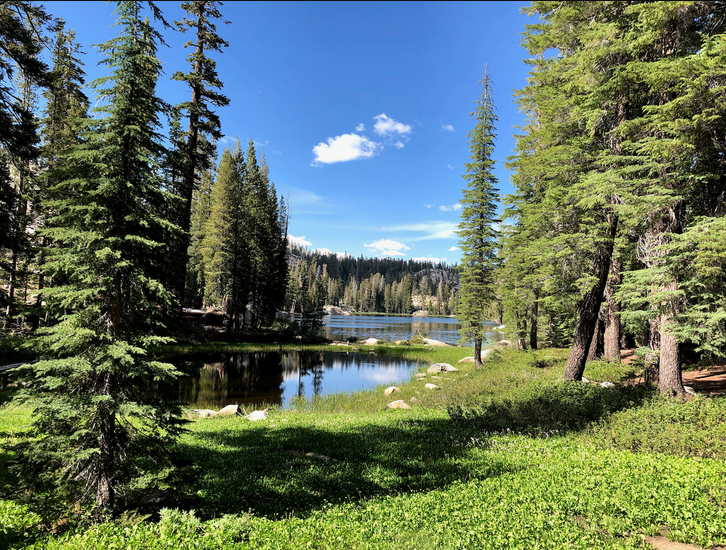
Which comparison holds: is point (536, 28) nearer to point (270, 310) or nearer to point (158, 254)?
point (158, 254)

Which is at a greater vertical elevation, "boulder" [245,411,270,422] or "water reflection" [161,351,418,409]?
"boulder" [245,411,270,422]

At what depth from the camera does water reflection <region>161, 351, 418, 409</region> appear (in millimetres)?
16953

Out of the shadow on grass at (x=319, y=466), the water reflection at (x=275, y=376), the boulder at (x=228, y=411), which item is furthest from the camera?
the water reflection at (x=275, y=376)

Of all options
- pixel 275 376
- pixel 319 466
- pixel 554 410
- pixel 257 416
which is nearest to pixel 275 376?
pixel 275 376

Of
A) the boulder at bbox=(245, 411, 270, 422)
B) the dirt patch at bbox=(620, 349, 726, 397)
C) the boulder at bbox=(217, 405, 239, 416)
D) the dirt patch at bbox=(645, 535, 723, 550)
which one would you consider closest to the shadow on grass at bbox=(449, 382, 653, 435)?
the dirt patch at bbox=(620, 349, 726, 397)

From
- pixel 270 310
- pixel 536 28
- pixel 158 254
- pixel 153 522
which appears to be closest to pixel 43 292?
pixel 158 254

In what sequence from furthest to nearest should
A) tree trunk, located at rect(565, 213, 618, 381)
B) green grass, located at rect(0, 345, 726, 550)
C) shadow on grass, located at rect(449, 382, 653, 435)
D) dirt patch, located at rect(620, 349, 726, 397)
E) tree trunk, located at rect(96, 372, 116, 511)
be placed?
tree trunk, located at rect(565, 213, 618, 381), dirt patch, located at rect(620, 349, 726, 397), shadow on grass, located at rect(449, 382, 653, 435), tree trunk, located at rect(96, 372, 116, 511), green grass, located at rect(0, 345, 726, 550)

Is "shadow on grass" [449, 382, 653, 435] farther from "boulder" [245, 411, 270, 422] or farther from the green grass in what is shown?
"boulder" [245, 411, 270, 422]

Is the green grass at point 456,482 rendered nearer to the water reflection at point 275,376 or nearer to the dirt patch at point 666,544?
the dirt patch at point 666,544

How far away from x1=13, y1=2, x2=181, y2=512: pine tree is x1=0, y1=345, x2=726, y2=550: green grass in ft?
1.94

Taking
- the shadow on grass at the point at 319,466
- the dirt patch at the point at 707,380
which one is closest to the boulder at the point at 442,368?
the dirt patch at the point at 707,380

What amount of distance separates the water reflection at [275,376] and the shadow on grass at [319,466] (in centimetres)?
532

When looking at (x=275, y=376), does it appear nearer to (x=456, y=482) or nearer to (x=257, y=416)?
(x=257, y=416)

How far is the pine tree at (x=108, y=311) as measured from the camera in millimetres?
4629
